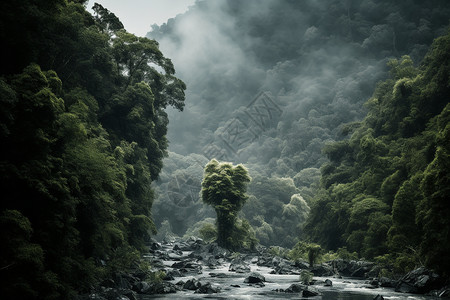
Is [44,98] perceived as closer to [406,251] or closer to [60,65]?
[60,65]

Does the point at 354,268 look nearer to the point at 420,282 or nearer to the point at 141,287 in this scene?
the point at 420,282

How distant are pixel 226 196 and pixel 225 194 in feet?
1.26

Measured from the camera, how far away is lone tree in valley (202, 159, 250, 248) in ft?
167

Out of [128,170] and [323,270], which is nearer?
[128,170]

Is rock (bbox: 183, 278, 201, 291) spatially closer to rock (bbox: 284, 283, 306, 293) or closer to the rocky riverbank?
the rocky riverbank

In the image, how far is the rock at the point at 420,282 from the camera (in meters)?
20.5

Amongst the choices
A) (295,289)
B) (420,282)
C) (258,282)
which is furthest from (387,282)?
(258,282)

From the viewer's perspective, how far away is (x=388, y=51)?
543ft

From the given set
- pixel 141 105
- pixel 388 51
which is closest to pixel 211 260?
pixel 141 105

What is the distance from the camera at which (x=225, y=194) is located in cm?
5141

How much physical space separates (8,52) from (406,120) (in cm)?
3770

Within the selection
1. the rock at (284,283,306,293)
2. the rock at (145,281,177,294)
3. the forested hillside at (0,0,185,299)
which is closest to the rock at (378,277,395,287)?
the rock at (284,283,306,293)

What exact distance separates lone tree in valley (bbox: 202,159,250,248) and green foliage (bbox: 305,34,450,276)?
36.5ft

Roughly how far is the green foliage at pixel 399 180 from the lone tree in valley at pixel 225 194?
11113 millimetres
